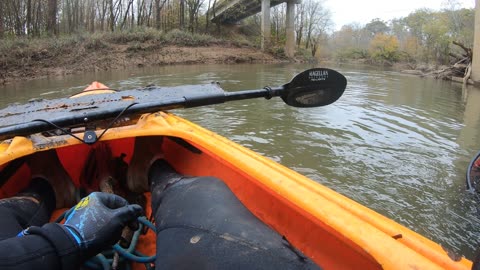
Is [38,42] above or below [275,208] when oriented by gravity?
above

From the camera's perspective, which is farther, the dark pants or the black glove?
the black glove

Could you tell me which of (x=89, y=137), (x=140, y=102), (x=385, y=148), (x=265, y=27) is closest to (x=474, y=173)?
(x=385, y=148)

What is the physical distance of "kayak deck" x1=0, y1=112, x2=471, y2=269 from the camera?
955 millimetres

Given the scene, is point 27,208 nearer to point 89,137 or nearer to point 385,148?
point 89,137

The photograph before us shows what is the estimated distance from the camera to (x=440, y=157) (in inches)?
159

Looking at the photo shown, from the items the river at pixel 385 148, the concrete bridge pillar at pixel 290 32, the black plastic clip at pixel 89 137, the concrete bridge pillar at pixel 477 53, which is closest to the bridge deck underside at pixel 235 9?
the concrete bridge pillar at pixel 290 32

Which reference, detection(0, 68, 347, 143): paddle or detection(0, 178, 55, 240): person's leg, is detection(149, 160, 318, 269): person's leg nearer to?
detection(0, 178, 55, 240): person's leg

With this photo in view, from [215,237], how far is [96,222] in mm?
477

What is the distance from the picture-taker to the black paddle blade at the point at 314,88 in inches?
111

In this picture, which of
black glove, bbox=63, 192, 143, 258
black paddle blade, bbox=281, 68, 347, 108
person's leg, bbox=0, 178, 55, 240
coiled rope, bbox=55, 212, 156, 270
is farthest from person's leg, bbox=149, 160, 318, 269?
black paddle blade, bbox=281, 68, 347, 108

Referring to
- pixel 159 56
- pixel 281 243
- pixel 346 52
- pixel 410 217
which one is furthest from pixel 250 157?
pixel 346 52

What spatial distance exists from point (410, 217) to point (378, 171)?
0.90 meters

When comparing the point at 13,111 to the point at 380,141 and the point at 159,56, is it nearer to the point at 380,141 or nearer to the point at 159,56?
the point at 380,141

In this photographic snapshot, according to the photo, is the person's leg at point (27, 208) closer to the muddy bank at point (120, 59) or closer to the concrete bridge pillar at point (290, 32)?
the muddy bank at point (120, 59)
